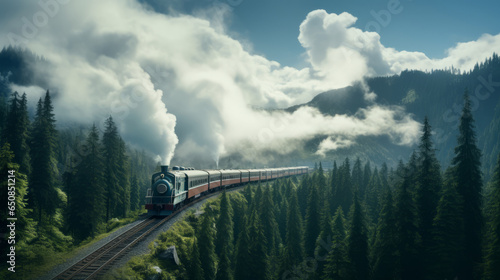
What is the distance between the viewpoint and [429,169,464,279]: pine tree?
78.6 feet

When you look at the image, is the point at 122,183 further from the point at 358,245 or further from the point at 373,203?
the point at 373,203

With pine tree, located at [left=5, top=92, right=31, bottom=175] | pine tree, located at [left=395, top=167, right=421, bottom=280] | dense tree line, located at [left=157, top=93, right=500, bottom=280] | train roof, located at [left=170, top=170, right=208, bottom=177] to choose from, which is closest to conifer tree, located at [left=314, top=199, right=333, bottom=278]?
dense tree line, located at [left=157, top=93, right=500, bottom=280]

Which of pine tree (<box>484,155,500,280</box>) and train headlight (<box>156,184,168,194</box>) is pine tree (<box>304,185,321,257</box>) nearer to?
train headlight (<box>156,184,168,194</box>)

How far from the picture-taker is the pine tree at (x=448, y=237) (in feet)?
78.6

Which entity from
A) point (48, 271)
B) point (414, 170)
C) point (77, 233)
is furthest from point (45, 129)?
point (414, 170)

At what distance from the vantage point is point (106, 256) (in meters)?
21.9

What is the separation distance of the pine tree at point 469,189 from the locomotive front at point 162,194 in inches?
1144

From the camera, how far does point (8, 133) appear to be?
3919cm

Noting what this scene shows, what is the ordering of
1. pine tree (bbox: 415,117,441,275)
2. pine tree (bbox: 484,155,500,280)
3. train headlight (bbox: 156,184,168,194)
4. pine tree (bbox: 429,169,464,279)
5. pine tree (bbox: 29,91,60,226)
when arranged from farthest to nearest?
pine tree (bbox: 29,91,60,226) → train headlight (bbox: 156,184,168,194) → pine tree (bbox: 415,117,441,275) → pine tree (bbox: 429,169,464,279) → pine tree (bbox: 484,155,500,280)

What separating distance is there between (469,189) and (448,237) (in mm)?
5267

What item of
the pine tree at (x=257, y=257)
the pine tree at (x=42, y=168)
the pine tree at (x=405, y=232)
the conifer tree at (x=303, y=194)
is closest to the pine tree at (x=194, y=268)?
the pine tree at (x=257, y=257)

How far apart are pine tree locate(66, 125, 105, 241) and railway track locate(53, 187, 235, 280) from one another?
9.42 metres

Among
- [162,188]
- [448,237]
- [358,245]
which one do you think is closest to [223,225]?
[162,188]

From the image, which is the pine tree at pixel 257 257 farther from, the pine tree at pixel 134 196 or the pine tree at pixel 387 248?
the pine tree at pixel 134 196
